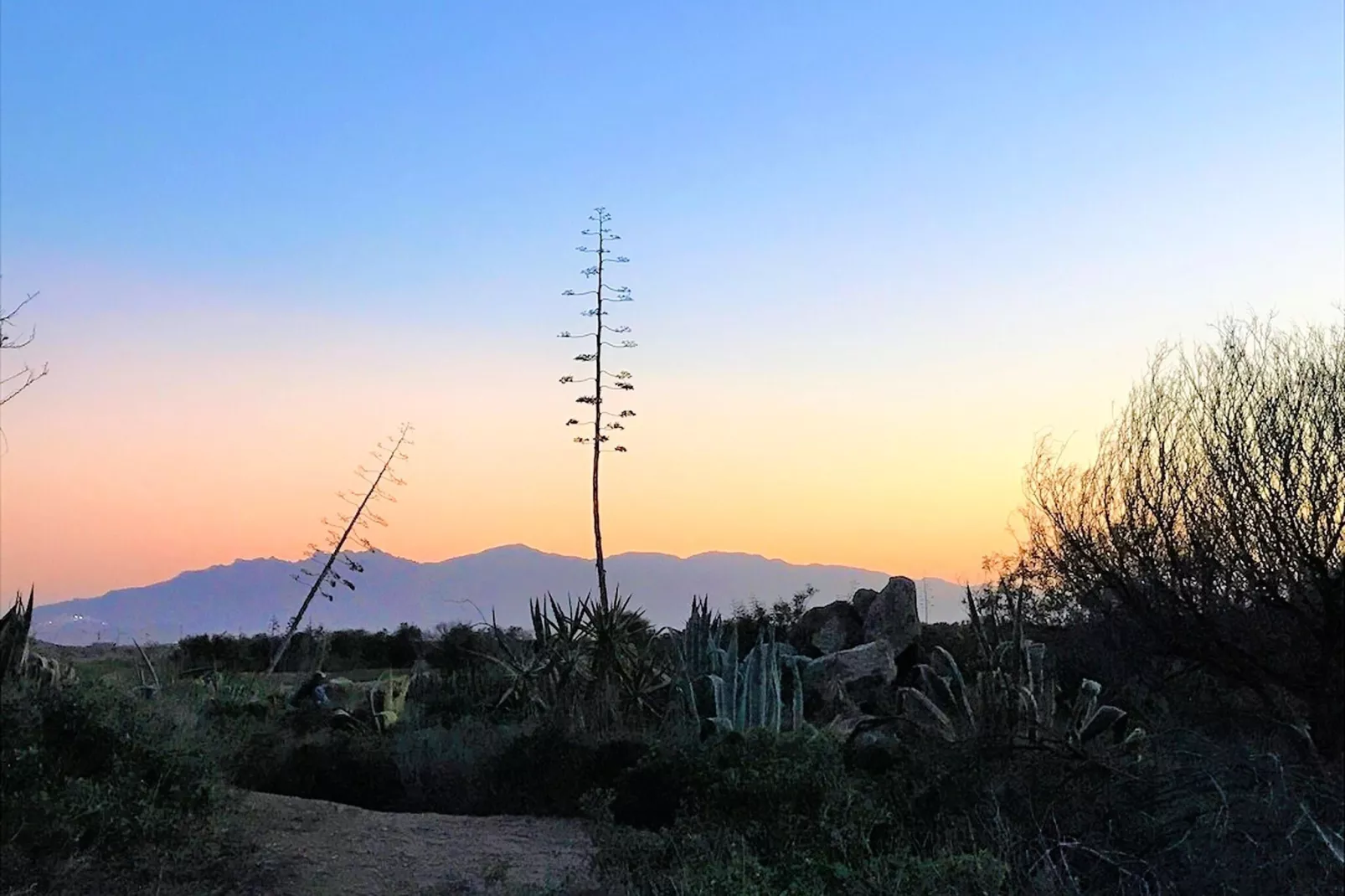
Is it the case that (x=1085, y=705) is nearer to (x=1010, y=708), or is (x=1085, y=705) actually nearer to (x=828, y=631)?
(x=1010, y=708)

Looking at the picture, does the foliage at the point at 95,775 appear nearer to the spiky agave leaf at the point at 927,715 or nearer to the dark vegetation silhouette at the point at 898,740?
the dark vegetation silhouette at the point at 898,740

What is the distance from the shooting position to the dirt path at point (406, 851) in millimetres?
8664

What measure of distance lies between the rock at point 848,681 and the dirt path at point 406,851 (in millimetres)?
7867

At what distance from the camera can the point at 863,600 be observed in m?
24.4

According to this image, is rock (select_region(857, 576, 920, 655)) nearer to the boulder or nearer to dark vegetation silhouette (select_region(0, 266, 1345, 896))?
the boulder

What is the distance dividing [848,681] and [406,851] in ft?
37.6

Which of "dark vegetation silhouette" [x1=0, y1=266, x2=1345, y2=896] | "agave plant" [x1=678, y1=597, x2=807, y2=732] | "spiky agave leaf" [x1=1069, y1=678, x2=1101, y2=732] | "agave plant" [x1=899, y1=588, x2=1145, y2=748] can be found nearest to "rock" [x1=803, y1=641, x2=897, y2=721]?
"dark vegetation silhouette" [x1=0, y1=266, x2=1345, y2=896]

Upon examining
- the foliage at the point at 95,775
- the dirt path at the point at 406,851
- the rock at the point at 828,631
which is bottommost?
the dirt path at the point at 406,851

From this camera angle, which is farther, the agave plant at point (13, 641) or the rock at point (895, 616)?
the rock at point (895, 616)

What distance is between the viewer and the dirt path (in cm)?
866

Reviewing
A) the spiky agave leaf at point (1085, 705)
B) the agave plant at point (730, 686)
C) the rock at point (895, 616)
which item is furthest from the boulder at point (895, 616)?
the spiky agave leaf at point (1085, 705)

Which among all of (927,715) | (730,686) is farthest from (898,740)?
(730,686)

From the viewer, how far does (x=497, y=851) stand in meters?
9.68

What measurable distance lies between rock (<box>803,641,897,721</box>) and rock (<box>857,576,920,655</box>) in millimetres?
1239
